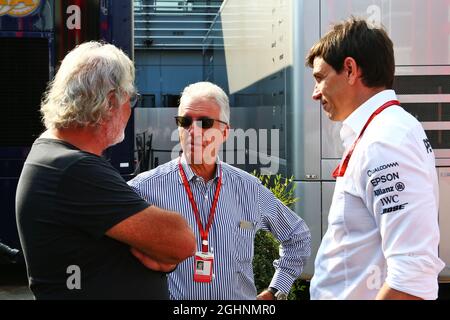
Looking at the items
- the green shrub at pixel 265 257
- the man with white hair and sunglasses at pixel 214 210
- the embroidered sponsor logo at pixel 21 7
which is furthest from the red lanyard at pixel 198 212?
the embroidered sponsor logo at pixel 21 7

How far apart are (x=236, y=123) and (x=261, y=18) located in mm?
2199

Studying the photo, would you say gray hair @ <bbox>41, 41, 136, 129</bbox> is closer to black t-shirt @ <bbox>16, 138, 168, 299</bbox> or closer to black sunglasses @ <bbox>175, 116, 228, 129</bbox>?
black t-shirt @ <bbox>16, 138, 168, 299</bbox>

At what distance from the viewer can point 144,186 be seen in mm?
2707

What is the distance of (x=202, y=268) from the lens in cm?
256

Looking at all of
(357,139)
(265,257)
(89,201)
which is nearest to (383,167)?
(357,139)

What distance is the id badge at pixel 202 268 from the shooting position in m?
2.55

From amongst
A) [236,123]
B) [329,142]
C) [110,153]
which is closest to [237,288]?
[329,142]

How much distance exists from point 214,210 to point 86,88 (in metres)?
0.91

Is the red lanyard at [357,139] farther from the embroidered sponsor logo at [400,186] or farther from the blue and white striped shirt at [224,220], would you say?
the blue and white striped shirt at [224,220]

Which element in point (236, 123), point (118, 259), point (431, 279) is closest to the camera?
point (431, 279)

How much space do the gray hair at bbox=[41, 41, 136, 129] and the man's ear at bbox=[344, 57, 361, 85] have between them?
641 mm

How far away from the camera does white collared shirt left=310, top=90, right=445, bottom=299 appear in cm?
166

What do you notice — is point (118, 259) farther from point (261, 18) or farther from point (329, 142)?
point (261, 18)
